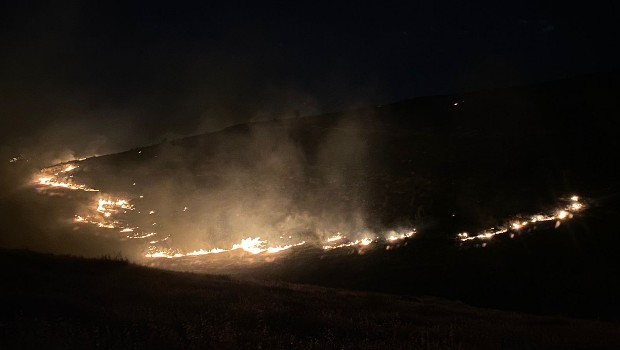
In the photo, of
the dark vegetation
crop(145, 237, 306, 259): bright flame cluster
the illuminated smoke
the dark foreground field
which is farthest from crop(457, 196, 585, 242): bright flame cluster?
the dark foreground field

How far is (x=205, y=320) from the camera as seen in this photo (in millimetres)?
9508

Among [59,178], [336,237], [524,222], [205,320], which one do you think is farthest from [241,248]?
[59,178]

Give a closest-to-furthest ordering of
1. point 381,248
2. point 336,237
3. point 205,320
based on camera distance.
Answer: point 205,320, point 381,248, point 336,237

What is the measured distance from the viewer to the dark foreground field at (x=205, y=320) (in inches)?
311

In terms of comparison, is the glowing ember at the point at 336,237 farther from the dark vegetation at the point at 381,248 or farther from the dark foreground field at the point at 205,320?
the dark foreground field at the point at 205,320

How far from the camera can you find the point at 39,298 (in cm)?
1018

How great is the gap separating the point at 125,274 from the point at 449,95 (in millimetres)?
98313

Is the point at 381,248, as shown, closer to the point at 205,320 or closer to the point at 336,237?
the point at 336,237

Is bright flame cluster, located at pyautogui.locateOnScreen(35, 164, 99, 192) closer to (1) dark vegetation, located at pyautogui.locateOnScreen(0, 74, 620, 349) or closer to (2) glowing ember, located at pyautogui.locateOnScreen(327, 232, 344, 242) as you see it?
(1) dark vegetation, located at pyautogui.locateOnScreen(0, 74, 620, 349)

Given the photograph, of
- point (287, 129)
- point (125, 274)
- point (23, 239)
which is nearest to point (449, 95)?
Result: point (287, 129)

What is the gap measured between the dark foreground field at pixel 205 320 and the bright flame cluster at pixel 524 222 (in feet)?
56.4

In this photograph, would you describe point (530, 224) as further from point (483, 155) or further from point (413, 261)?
point (483, 155)

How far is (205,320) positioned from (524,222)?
1135 inches

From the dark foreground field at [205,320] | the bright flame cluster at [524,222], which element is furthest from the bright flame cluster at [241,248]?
the dark foreground field at [205,320]
